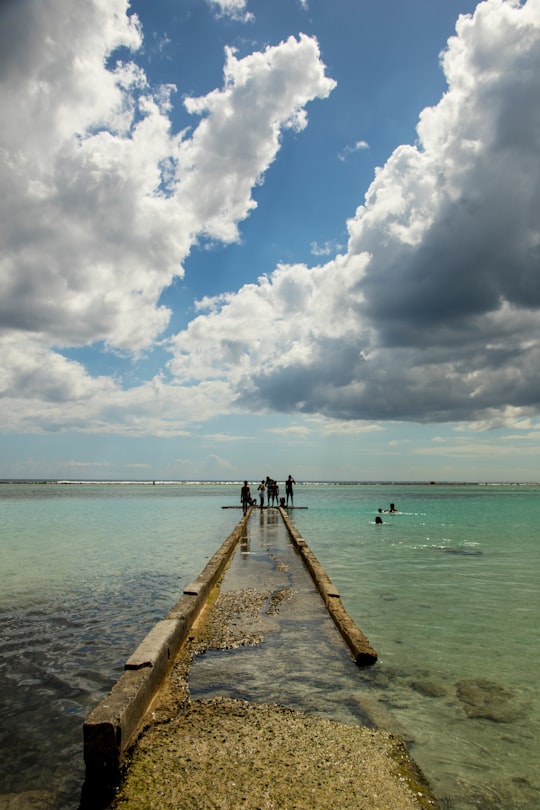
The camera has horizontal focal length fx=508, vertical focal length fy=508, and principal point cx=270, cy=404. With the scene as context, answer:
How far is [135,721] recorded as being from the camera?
171 inches

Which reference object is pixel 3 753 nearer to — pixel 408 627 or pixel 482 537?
pixel 408 627

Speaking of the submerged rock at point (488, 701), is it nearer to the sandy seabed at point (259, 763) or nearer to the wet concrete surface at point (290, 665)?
the wet concrete surface at point (290, 665)

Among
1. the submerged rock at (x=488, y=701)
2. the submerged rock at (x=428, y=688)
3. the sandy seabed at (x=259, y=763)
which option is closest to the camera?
the sandy seabed at (x=259, y=763)

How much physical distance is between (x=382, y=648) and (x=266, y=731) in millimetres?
3539

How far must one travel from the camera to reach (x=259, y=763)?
3723 millimetres

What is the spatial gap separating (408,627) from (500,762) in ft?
13.4

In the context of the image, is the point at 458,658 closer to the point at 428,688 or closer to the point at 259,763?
the point at 428,688

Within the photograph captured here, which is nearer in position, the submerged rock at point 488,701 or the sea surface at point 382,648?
the sea surface at point 382,648

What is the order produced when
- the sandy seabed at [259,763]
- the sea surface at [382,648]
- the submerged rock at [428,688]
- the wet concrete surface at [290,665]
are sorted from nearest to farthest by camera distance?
1. the sandy seabed at [259,763]
2. the sea surface at [382,648]
3. the wet concrete surface at [290,665]
4. the submerged rock at [428,688]

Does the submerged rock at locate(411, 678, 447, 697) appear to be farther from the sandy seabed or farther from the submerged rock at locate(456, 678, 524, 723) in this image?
the sandy seabed

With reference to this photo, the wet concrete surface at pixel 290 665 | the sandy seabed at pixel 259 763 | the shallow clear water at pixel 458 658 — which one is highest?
the sandy seabed at pixel 259 763

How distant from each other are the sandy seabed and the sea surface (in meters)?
0.50

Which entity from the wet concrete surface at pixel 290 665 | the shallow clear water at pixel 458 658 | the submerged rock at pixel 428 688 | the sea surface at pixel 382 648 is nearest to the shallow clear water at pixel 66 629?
the sea surface at pixel 382 648

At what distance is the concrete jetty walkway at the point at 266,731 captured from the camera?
3430 mm
